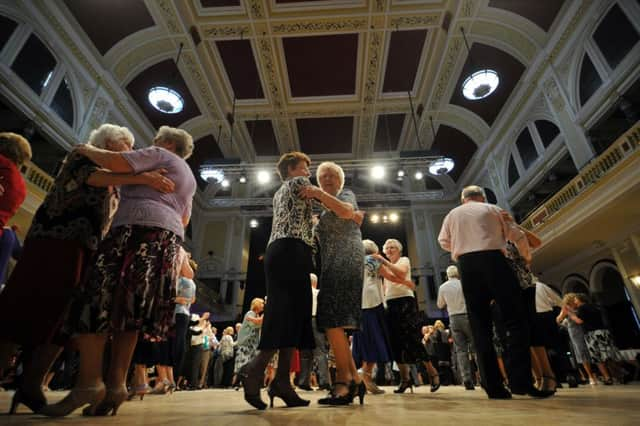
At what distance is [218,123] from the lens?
1106cm

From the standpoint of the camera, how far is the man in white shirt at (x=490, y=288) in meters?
1.89

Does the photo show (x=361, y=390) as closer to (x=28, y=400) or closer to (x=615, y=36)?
(x=28, y=400)

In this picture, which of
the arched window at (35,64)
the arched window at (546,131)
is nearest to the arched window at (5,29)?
the arched window at (35,64)

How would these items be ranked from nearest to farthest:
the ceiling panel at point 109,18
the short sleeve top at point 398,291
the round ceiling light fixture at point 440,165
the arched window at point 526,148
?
the short sleeve top at point 398,291, the ceiling panel at point 109,18, the round ceiling light fixture at point 440,165, the arched window at point 526,148

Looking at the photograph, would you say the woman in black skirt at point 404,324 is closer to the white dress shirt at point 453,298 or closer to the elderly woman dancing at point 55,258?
the white dress shirt at point 453,298

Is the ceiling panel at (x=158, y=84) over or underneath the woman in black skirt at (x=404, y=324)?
over

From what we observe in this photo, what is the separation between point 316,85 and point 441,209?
7.64m

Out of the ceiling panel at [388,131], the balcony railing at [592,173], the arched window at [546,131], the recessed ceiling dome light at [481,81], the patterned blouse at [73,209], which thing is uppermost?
the ceiling panel at [388,131]

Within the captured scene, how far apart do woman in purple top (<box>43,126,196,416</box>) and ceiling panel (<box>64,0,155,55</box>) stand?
26.4 ft

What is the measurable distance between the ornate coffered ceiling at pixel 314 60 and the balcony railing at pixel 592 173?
11.0ft

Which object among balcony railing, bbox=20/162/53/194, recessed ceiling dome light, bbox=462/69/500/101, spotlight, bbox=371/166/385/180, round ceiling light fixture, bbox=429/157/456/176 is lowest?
Result: balcony railing, bbox=20/162/53/194

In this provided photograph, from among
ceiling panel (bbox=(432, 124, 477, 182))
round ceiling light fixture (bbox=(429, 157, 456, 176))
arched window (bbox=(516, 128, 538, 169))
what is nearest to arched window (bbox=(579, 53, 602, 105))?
arched window (bbox=(516, 128, 538, 169))

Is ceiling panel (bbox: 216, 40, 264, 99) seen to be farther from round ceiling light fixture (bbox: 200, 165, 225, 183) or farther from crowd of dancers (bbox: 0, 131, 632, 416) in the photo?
crowd of dancers (bbox: 0, 131, 632, 416)

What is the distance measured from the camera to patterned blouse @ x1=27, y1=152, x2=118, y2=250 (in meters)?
1.50
